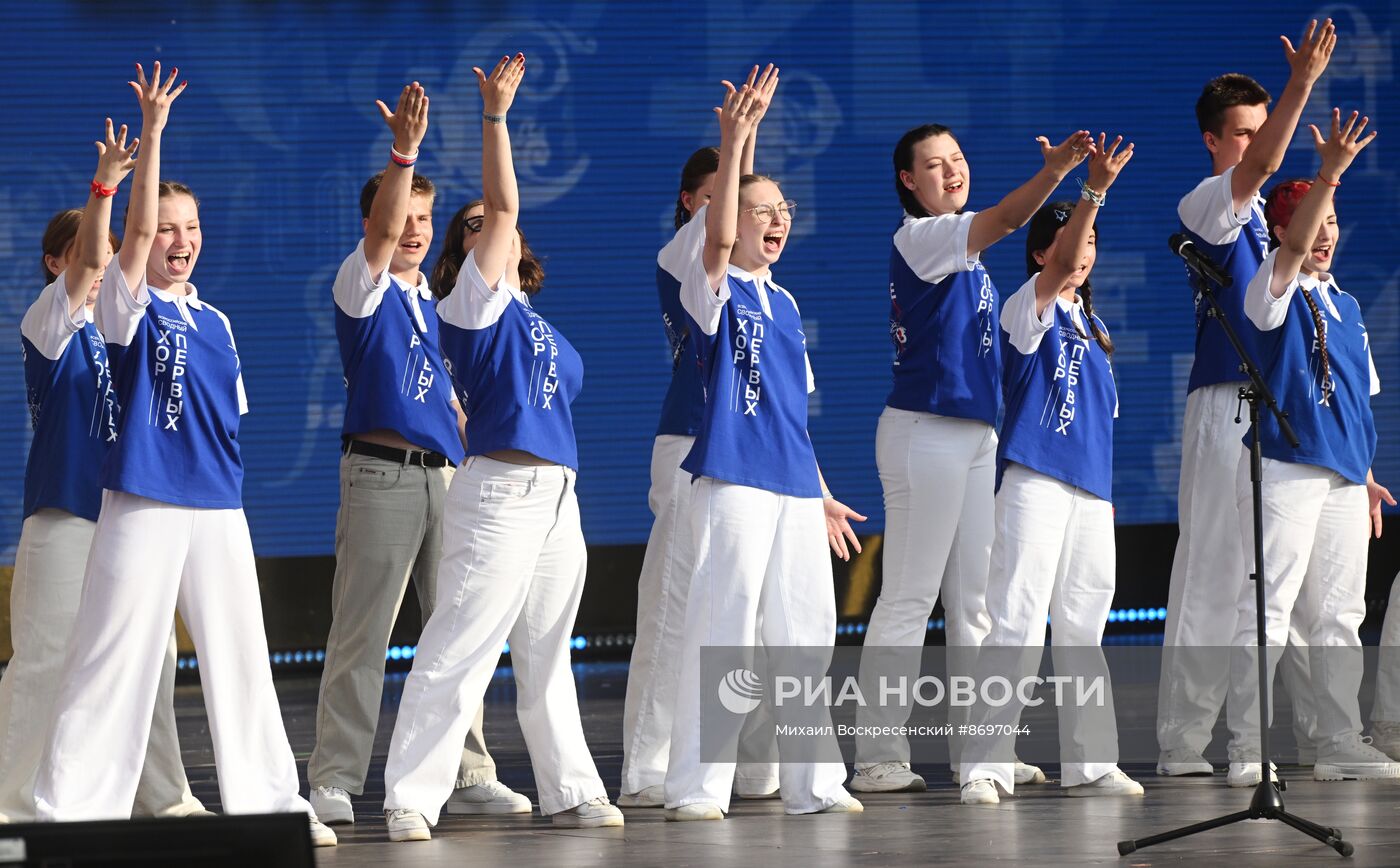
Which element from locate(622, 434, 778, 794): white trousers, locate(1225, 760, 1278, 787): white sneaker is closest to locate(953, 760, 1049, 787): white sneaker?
locate(1225, 760, 1278, 787): white sneaker

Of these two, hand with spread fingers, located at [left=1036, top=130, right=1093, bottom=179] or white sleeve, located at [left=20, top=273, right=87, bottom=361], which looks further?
white sleeve, located at [left=20, top=273, right=87, bottom=361]

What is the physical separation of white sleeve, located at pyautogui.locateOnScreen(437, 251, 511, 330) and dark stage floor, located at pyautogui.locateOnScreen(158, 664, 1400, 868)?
118 cm

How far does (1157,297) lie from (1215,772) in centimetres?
465

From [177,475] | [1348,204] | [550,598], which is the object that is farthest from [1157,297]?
[177,475]

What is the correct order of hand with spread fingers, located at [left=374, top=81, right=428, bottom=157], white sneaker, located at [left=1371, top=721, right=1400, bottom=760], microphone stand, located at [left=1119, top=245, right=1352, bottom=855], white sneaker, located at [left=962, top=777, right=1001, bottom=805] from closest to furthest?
microphone stand, located at [left=1119, top=245, right=1352, bottom=855] < hand with spread fingers, located at [left=374, top=81, right=428, bottom=157] < white sneaker, located at [left=962, top=777, right=1001, bottom=805] < white sneaker, located at [left=1371, top=721, right=1400, bottom=760]

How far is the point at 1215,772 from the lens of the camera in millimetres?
5219

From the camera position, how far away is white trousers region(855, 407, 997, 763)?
4.95 metres

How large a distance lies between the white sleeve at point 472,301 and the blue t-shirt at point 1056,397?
1.40 metres

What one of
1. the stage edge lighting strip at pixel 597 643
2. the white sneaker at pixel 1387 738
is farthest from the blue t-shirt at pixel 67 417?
the stage edge lighting strip at pixel 597 643

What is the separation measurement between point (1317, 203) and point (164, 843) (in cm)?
365

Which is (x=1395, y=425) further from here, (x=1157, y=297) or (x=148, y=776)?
(x=148, y=776)

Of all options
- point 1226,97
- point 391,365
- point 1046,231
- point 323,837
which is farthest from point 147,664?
point 1226,97

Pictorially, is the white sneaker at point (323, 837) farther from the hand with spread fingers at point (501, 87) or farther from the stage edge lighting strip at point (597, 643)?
the stage edge lighting strip at point (597, 643)

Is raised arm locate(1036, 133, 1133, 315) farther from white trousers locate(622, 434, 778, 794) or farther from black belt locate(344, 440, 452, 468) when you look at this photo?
black belt locate(344, 440, 452, 468)
